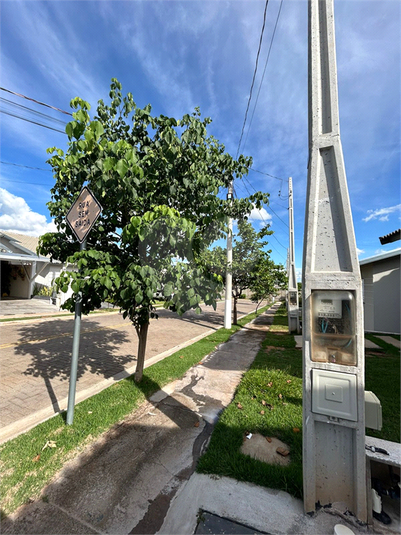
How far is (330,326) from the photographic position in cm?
208

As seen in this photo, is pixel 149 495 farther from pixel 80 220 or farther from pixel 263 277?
pixel 263 277

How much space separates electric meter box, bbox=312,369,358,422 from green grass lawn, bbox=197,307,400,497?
0.93 meters

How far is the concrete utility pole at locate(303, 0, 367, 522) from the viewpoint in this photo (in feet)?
6.49

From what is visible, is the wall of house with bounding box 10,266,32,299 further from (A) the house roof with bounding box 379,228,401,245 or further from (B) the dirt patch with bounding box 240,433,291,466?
(A) the house roof with bounding box 379,228,401,245

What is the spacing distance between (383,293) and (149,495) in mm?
12583

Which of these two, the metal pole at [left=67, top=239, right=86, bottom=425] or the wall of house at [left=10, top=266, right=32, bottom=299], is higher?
the wall of house at [left=10, top=266, right=32, bottom=299]

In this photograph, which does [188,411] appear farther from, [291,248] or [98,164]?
[291,248]

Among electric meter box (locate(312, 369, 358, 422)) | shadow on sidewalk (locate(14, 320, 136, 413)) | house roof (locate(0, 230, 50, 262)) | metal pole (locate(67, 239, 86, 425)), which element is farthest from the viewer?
house roof (locate(0, 230, 50, 262))

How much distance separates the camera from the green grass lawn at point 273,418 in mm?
2531

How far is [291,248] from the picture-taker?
41.9 feet

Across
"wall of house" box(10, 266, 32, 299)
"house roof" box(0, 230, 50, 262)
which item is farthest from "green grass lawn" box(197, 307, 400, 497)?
"wall of house" box(10, 266, 32, 299)

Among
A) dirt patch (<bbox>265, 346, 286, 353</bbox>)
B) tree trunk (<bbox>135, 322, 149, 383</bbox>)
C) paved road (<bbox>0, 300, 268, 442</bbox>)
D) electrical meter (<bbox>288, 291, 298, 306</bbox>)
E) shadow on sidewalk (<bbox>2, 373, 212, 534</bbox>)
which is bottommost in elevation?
shadow on sidewalk (<bbox>2, 373, 212, 534</bbox>)

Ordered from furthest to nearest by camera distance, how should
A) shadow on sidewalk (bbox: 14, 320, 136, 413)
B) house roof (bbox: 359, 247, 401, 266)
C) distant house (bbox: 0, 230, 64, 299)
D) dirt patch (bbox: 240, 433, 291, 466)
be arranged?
distant house (bbox: 0, 230, 64, 299) → house roof (bbox: 359, 247, 401, 266) → shadow on sidewalk (bbox: 14, 320, 136, 413) → dirt patch (bbox: 240, 433, 291, 466)

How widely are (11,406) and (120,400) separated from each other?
157cm
